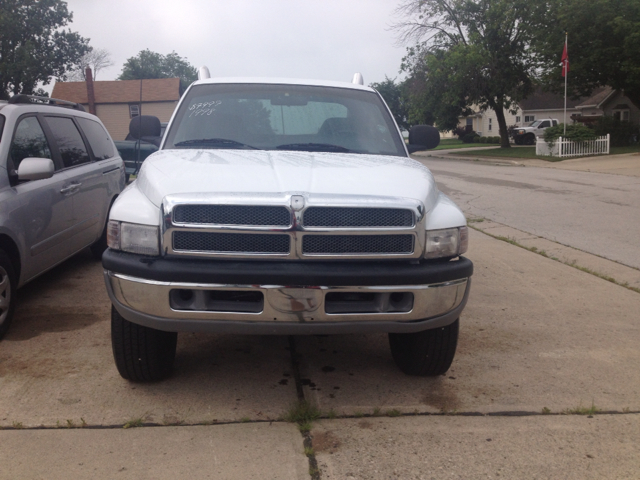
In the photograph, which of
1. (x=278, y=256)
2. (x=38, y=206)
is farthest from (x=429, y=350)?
(x=38, y=206)

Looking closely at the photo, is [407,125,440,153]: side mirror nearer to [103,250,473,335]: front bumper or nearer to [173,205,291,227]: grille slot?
[103,250,473,335]: front bumper

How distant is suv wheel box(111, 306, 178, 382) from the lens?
11.4 feet

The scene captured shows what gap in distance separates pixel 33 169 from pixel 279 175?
228 cm

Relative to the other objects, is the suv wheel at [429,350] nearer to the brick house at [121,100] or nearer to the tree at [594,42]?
the tree at [594,42]

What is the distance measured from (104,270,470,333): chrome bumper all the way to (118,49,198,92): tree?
284 ft

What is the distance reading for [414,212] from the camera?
321 cm

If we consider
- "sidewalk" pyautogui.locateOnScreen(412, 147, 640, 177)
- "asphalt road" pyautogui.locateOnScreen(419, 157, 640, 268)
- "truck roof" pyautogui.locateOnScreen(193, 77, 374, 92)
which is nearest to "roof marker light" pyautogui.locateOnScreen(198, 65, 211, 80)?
"truck roof" pyautogui.locateOnScreen(193, 77, 374, 92)

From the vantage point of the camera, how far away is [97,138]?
6.90 meters

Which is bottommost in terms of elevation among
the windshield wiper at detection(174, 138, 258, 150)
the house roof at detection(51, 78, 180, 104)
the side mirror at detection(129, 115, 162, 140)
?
the windshield wiper at detection(174, 138, 258, 150)

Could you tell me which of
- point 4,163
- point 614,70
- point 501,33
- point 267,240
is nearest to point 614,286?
point 267,240

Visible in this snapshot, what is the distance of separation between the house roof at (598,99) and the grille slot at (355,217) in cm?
4639

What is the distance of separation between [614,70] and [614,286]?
30.4 meters

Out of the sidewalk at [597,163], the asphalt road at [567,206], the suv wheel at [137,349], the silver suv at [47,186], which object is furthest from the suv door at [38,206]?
the sidewalk at [597,163]

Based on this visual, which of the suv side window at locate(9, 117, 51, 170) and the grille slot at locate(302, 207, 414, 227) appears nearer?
the grille slot at locate(302, 207, 414, 227)
